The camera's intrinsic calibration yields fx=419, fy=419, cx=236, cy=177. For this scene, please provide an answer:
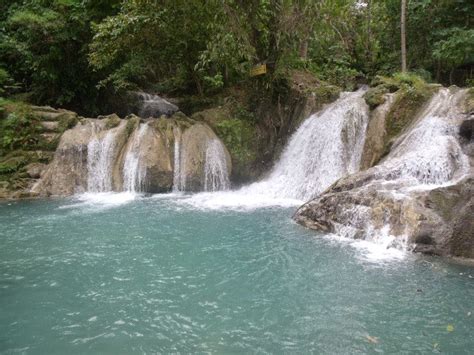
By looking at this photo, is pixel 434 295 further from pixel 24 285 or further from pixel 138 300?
pixel 24 285

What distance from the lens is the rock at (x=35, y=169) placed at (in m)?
12.3

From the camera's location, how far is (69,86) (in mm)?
16828

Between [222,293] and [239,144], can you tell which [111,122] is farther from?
[222,293]

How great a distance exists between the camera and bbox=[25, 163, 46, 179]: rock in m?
12.3

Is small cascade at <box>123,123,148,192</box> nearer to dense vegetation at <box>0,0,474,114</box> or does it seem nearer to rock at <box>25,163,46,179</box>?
rock at <box>25,163,46,179</box>

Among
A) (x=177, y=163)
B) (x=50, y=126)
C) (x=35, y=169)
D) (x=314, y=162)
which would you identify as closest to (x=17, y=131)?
(x=50, y=126)

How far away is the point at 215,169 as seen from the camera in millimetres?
12469

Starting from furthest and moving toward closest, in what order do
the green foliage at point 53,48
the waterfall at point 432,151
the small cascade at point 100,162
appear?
the green foliage at point 53,48
the small cascade at point 100,162
the waterfall at point 432,151

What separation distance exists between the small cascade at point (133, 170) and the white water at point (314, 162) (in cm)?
174

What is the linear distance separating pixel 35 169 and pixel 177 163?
4.19 meters

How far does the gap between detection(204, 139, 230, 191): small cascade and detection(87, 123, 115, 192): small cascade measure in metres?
2.85

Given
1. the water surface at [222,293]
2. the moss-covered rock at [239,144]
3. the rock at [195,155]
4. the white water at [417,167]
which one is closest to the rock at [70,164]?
the rock at [195,155]

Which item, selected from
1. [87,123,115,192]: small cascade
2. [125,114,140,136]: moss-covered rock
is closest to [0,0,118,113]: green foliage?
[125,114,140,136]: moss-covered rock

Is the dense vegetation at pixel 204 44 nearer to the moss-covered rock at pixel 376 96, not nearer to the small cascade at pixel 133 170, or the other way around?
the moss-covered rock at pixel 376 96
